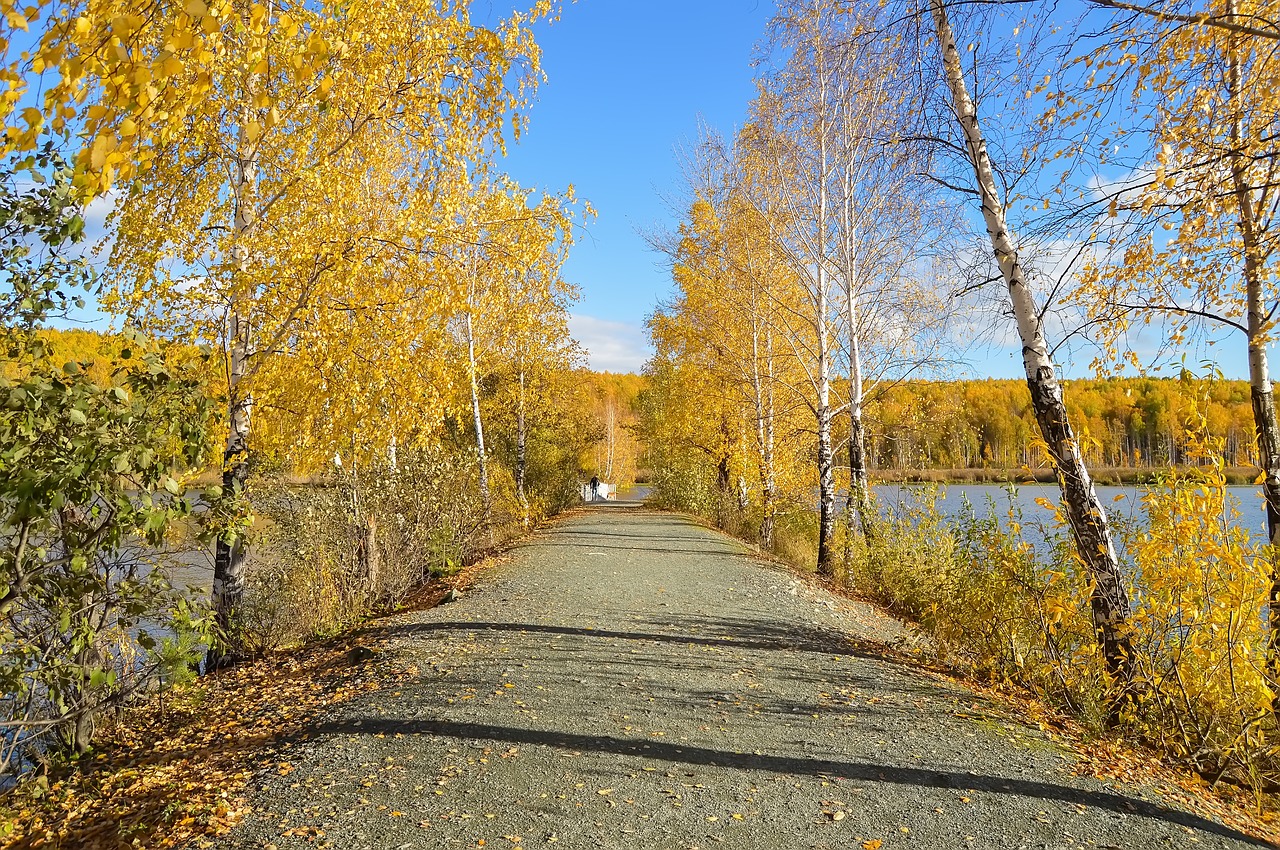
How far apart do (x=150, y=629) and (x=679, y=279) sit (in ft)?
45.9

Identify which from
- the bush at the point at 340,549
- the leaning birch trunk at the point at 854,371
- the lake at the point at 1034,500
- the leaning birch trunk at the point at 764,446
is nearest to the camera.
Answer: the lake at the point at 1034,500

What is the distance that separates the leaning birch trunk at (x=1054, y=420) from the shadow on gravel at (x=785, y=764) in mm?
1344

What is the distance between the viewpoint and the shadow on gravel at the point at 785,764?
390cm

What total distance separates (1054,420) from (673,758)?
3759 mm

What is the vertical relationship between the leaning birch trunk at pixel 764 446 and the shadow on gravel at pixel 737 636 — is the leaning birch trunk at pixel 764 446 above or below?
above

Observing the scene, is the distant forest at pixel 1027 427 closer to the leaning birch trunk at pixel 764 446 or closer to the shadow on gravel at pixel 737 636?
the leaning birch trunk at pixel 764 446

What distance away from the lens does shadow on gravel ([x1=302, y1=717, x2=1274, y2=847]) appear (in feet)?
12.8

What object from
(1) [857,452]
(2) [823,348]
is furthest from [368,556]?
(1) [857,452]

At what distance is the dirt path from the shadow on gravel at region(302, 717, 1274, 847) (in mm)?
16

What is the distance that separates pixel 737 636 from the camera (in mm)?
7254

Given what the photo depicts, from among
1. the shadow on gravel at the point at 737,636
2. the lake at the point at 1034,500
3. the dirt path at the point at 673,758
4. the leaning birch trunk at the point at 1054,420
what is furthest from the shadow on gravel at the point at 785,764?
the shadow on gravel at the point at 737,636

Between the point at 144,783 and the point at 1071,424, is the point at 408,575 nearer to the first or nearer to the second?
the point at 144,783

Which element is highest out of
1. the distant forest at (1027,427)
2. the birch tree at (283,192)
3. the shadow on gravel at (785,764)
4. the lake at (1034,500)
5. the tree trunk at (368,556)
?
the birch tree at (283,192)

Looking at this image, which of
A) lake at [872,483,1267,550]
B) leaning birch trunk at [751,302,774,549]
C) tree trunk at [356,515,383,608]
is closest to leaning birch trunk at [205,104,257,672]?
tree trunk at [356,515,383,608]
